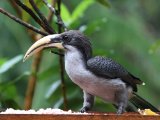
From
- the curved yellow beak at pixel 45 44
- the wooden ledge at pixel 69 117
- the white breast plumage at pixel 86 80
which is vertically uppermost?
the curved yellow beak at pixel 45 44

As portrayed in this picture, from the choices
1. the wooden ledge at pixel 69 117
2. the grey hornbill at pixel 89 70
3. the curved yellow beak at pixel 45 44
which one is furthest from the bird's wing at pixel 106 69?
the wooden ledge at pixel 69 117

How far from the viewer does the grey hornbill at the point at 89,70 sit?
2.08m

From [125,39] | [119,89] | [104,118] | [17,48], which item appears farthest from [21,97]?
[104,118]

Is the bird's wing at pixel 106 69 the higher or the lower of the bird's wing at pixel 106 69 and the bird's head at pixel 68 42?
the lower

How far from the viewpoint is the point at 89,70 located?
209 centimetres

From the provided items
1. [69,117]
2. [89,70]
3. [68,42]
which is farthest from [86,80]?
[69,117]

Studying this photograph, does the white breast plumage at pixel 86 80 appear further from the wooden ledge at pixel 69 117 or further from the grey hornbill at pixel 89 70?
the wooden ledge at pixel 69 117

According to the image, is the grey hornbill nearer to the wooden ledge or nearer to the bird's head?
the bird's head

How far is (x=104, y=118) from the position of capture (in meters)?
1.77

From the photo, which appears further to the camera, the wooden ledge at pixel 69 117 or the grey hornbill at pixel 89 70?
the grey hornbill at pixel 89 70

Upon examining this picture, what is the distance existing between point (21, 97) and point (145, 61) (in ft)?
5.18

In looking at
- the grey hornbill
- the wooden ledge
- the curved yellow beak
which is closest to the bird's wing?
the grey hornbill

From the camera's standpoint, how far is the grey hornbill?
82.0 inches

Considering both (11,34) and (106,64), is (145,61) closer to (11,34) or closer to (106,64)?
(11,34)
